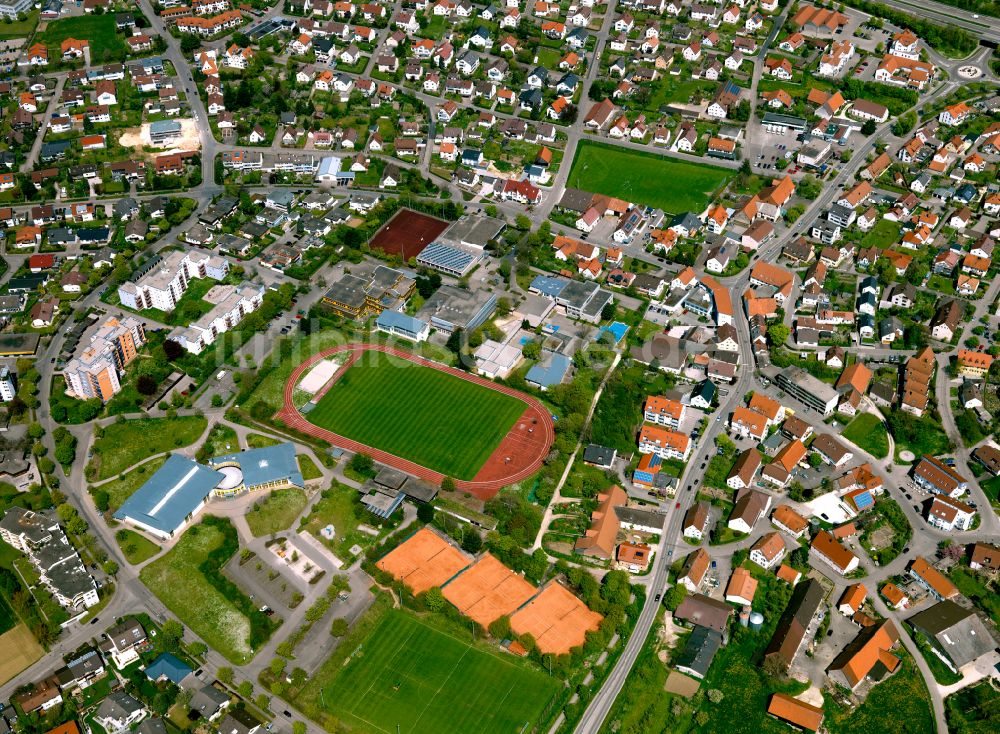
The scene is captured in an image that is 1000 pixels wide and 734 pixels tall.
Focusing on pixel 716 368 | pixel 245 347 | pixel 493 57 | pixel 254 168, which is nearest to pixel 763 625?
pixel 716 368

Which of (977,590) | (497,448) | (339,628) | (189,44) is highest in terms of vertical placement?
(977,590)

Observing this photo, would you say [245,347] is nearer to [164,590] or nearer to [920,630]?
[164,590]

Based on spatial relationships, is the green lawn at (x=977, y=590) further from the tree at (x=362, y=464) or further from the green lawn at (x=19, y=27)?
Answer: the green lawn at (x=19, y=27)

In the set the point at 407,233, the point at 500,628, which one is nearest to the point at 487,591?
the point at 500,628

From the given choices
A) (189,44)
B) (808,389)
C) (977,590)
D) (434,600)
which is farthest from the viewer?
(189,44)

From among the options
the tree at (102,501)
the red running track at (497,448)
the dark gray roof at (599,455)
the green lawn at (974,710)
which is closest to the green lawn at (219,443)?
the red running track at (497,448)

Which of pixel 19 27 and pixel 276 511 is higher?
pixel 19 27

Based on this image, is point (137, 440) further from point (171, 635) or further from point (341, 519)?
point (171, 635)

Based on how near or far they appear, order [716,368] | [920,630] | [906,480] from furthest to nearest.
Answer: [716,368] < [906,480] < [920,630]

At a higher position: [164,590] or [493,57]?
[493,57]
